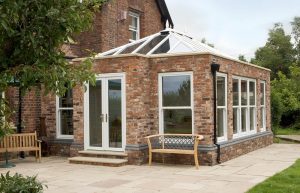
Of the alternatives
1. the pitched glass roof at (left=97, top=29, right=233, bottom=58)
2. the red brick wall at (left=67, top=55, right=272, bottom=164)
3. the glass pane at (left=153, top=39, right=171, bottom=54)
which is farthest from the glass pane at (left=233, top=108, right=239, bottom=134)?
the glass pane at (left=153, top=39, right=171, bottom=54)

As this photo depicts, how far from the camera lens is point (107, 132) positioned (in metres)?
12.4

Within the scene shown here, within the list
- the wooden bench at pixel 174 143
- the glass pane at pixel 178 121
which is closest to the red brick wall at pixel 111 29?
the glass pane at pixel 178 121

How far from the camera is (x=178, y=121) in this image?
12.2m

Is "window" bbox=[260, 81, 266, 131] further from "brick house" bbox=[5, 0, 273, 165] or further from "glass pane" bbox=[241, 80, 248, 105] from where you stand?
"brick house" bbox=[5, 0, 273, 165]

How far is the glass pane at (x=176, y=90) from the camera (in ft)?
39.6

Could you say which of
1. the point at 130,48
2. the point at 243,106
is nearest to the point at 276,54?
the point at 243,106

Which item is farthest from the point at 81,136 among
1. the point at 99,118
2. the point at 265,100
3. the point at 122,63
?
the point at 265,100

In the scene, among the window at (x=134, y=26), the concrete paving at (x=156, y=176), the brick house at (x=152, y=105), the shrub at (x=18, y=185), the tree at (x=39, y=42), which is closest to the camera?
the tree at (x=39, y=42)

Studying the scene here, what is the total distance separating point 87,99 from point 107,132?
1257mm

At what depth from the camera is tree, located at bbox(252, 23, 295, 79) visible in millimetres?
39719

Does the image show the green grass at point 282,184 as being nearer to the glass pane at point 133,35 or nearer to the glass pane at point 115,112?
the glass pane at point 115,112

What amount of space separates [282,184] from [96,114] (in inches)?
242

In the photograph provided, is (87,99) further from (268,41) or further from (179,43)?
(268,41)

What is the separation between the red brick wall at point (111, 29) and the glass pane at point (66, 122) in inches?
96.3
